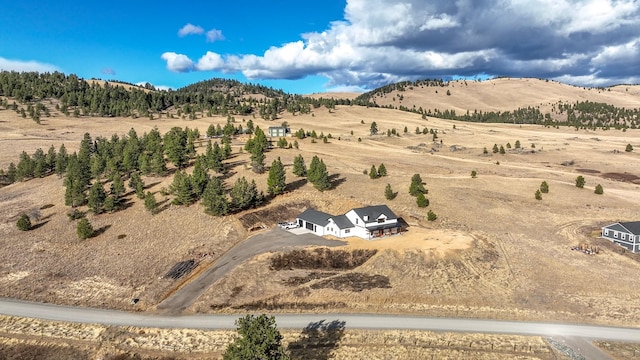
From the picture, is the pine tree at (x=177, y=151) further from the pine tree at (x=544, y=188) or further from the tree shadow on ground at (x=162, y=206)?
the pine tree at (x=544, y=188)

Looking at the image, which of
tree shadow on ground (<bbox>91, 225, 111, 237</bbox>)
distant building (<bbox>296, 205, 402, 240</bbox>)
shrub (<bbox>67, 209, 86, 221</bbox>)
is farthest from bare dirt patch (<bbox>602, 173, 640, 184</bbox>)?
shrub (<bbox>67, 209, 86, 221</bbox>)

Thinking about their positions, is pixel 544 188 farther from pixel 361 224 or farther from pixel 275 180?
pixel 275 180

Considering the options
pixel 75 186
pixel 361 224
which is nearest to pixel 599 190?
pixel 361 224

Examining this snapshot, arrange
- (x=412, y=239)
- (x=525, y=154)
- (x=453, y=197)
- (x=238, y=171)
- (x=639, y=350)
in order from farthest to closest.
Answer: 1. (x=525, y=154)
2. (x=238, y=171)
3. (x=453, y=197)
4. (x=412, y=239)
5. (x=639, y=350)

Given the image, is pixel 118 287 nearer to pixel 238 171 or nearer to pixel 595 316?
pixel 238 171

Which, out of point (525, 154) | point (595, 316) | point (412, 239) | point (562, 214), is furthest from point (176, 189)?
point (525, 154)

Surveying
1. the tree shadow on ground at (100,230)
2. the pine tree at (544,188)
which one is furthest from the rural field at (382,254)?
the pine tree at (544,188)
